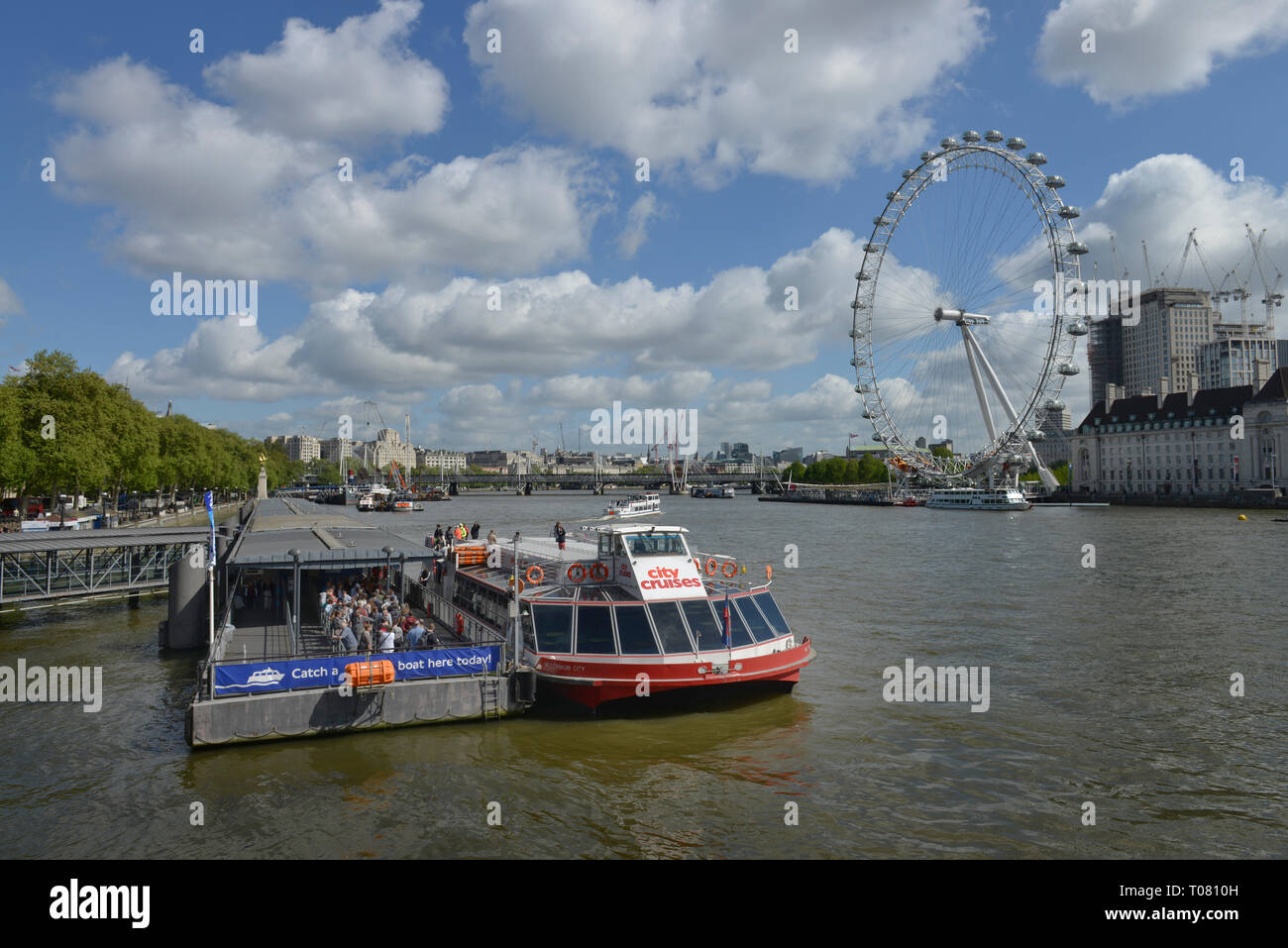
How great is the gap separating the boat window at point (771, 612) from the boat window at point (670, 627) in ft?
8.03

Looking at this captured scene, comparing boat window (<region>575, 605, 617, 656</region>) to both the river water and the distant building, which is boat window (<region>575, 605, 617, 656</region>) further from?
the distant building

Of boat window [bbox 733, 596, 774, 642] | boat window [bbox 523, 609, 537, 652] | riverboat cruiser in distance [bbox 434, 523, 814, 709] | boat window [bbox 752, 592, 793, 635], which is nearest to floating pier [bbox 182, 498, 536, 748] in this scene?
boat window [bbox 523, 609, 537, 652]

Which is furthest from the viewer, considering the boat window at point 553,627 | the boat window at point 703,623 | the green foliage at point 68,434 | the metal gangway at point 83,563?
the green foliage at point 68,434

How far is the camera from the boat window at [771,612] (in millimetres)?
22391

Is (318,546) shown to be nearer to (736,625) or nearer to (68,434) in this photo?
(736,625)

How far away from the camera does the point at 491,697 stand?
1991 centimetres

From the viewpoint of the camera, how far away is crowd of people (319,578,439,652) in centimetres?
2031

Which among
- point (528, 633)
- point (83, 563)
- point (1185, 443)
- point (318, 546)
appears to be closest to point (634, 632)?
point (528, 633)

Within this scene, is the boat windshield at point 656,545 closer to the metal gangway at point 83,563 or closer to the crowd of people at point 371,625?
the crowd of people at point 371,625

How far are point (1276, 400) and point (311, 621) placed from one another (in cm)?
15867

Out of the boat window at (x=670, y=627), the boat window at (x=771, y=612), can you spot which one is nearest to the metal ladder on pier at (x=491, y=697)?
the boat window at (x=670, y=627)

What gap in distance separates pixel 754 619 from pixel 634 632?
3409 mm
